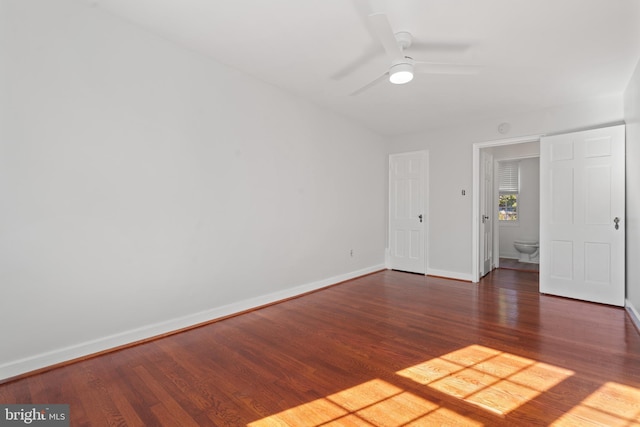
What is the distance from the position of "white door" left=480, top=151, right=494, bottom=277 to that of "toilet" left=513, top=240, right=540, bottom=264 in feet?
4.73

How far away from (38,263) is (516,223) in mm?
8395

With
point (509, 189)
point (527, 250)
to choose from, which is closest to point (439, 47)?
point (527, 250)

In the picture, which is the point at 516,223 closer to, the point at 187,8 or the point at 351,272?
the point at 351,272

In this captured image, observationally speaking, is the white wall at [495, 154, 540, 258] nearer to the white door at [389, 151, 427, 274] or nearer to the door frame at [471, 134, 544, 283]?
the door frame at [471, 134, 544, 283]

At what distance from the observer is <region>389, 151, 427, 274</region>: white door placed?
5.44 m

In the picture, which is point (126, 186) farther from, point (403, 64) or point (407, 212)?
point (407, 212)

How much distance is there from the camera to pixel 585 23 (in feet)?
7.88

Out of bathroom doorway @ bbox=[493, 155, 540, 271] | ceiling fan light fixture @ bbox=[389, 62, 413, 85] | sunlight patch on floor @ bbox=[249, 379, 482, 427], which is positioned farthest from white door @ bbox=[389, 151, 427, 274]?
sunlight patch on floor @ bbox=[249, 379, 482, 427]

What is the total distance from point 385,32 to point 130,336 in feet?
10.5

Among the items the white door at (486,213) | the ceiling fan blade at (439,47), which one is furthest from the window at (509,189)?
→ the ceiling fan blade at (439,47)

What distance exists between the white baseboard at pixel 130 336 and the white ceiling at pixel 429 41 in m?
2.67

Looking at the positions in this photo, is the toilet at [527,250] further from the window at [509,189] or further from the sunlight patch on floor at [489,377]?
the sunlight patch on floor at [489,377]

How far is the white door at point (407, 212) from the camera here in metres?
5.44

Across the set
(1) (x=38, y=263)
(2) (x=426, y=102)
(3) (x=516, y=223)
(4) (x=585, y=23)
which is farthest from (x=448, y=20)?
(3) (x=516, y=223)
